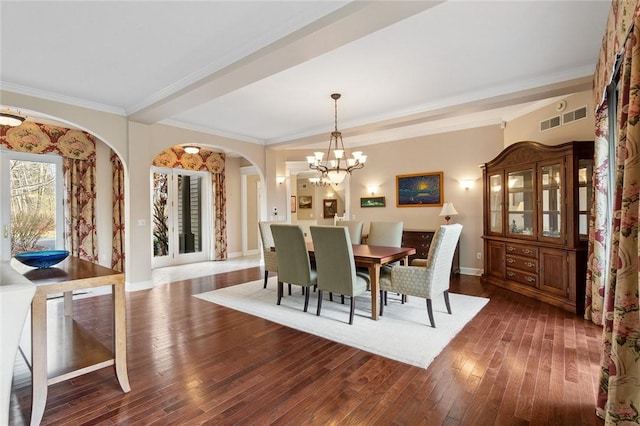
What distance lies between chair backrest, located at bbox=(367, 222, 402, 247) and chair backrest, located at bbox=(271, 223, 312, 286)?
1.61 meters

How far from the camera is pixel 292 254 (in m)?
3.80

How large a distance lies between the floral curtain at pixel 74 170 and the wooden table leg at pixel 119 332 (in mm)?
4403

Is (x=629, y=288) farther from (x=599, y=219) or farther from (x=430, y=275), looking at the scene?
(x=599, y=219)

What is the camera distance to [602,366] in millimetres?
1779

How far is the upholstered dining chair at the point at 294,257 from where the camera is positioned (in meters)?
3.67

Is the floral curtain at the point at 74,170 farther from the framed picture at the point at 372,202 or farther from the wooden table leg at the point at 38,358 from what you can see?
the framed picture at the point at 372,202

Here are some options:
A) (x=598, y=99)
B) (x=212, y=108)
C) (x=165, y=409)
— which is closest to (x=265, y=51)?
(x=212, y=108)

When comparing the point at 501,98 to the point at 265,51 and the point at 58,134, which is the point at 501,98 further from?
the point at 58,134

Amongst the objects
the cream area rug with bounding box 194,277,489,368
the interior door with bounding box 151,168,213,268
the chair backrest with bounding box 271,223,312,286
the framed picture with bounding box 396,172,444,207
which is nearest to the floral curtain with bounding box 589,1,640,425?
the cream area rug with bounding box 194,277,489,368

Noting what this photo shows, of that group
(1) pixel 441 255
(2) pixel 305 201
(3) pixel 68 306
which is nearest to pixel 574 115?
(1) pixel 441 255

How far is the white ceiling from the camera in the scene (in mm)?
2354

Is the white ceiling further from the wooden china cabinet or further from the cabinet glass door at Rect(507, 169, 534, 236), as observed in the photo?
the cabinet glass door at Rect(507, 169, 534, 236)

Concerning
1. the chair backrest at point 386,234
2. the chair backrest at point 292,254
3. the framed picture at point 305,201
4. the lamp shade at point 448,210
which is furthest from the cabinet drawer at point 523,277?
the framed picture at point 305,201

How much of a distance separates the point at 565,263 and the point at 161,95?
5.28 metres
